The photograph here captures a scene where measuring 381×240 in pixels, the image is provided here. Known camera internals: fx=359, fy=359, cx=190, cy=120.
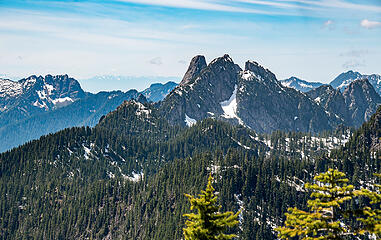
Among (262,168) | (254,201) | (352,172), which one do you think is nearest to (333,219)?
(254,201)

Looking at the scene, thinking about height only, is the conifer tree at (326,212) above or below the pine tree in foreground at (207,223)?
above

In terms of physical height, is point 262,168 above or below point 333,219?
below

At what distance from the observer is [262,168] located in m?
182

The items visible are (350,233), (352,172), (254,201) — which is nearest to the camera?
(350,233)

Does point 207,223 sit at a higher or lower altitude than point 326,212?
lower

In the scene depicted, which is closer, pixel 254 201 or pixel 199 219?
pixel 199 219

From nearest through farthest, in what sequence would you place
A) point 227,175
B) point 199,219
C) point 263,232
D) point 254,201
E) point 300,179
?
→ point 199,219 → point 263,232 → point 254,201 → point 227,175 → point 300,179

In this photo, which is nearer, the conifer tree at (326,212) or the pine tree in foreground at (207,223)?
the conifer tree at (326,212)

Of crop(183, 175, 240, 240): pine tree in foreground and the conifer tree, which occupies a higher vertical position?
the conifer tree

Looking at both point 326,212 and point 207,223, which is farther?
point 207,223

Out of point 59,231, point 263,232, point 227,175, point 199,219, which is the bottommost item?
point 59,231

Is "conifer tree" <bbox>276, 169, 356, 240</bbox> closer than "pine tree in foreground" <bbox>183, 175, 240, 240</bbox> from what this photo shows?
Yes

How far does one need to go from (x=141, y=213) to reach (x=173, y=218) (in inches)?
1258

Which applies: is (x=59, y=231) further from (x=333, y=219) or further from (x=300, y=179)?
(x=333, y=219)
